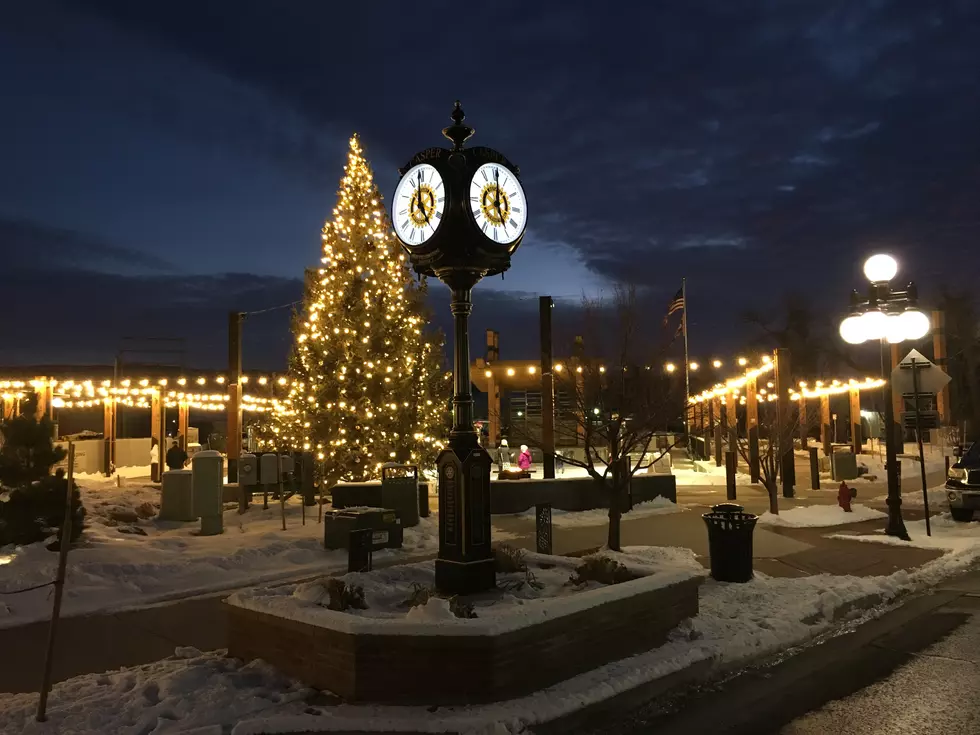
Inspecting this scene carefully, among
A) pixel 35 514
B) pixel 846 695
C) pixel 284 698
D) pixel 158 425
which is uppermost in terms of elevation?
pixel 158 425

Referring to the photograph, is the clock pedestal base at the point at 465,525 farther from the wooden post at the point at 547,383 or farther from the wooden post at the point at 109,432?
the wooden post at the point at 109,432

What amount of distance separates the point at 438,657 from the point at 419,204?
455cm

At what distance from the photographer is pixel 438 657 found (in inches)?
212

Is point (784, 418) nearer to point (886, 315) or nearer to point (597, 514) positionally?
point (886, 315)

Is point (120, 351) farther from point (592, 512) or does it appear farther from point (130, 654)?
point (130, 654)

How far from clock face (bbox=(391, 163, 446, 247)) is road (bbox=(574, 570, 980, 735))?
190 inches

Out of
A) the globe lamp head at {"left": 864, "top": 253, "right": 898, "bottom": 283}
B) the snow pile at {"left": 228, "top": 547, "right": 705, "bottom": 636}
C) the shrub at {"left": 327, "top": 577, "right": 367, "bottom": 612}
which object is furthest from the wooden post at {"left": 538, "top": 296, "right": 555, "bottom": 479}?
the shrub at {"left": 327, "top": 577, "right": 367, "bottom": 612}

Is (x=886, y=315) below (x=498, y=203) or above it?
below

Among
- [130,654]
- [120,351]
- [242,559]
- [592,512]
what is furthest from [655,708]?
[120,351]

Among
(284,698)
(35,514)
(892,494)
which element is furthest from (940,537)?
(35,514)

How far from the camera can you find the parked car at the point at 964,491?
16.0 m

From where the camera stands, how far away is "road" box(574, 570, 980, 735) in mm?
5355

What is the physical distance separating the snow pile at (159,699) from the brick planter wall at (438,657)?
0.25 m

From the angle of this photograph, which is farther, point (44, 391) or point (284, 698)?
point (44, 391)
